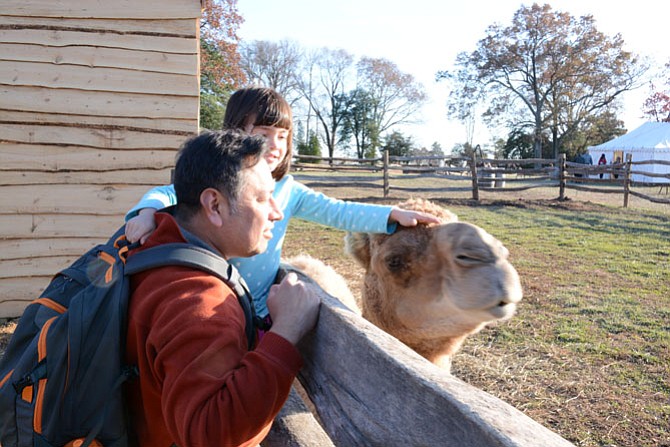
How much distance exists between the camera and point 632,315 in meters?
5.55

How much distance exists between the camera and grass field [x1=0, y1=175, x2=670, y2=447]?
344 centimetres

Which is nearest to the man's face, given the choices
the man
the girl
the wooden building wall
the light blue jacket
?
the man

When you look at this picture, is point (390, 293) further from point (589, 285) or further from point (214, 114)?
point (214, 114)

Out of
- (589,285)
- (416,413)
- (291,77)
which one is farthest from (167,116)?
(291,77)

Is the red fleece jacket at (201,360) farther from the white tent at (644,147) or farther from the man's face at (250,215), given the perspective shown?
the white tent at (644,147)

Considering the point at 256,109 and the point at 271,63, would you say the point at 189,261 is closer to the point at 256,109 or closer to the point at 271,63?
the point at 256,109

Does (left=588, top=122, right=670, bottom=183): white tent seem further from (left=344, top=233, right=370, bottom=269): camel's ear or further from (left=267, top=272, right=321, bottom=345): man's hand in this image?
(left=267, top=272, right=321, bottom=345): man's hand

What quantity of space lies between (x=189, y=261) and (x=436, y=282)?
4.37 feet

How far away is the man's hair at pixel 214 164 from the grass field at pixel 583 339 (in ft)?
9.52

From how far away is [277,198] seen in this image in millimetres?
2562

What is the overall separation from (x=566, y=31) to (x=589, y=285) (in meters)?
37.7

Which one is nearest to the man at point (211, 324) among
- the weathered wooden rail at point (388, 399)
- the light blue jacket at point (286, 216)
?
the weathered wooden rail at point (388, 399)

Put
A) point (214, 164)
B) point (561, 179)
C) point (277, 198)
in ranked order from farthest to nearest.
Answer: point (561, 179) < point (277, 198) < point (214, 164)

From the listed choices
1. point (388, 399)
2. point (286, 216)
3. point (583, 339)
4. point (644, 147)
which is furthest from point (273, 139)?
point (644, 147)
